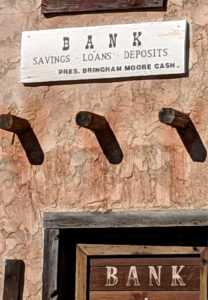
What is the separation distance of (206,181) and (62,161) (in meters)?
1.20

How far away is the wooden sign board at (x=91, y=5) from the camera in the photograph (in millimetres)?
10734

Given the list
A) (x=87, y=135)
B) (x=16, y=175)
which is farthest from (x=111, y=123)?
(x=16, y=175)

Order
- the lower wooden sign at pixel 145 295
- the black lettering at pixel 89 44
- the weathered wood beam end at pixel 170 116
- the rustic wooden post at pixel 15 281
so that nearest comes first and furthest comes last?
the weathered wood beam end at pixel 170 116
the lower wooden sign at pixel 145 295
the rustic wooden post at pixel 15 281
the black lettering at pixel 89 44

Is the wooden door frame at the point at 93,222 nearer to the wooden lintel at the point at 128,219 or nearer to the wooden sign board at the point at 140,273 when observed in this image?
the wooden lintel at the point at 128,219

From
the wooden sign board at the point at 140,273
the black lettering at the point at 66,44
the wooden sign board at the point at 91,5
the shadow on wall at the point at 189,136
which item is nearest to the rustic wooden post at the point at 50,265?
the wooden sign board at the point at 140,273

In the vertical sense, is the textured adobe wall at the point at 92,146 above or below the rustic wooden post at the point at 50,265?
above

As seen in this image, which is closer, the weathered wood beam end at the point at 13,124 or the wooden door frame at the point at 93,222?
the wooden door frame at the point at 93,222

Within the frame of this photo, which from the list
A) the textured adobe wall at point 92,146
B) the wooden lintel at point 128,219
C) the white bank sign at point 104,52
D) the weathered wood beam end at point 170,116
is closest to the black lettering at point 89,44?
the white bank sign at point 104,52

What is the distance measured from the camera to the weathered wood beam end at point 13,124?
10641 mm

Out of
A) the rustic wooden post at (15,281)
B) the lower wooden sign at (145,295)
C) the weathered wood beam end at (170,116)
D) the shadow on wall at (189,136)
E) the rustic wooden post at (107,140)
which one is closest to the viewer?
the weathered wood beam end at (170,116)

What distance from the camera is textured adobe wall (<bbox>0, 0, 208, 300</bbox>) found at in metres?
10.5

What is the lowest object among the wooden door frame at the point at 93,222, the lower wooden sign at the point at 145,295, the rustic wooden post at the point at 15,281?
the lower wooden sign at the point at 145,295

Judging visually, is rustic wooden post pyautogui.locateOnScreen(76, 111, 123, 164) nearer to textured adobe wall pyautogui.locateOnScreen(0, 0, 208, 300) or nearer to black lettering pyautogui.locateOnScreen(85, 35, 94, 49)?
textured adobe wall pyautogui.locateOnScreen(0, 0, 208, 300)

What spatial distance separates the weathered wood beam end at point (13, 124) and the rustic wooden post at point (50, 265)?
2.75ft
